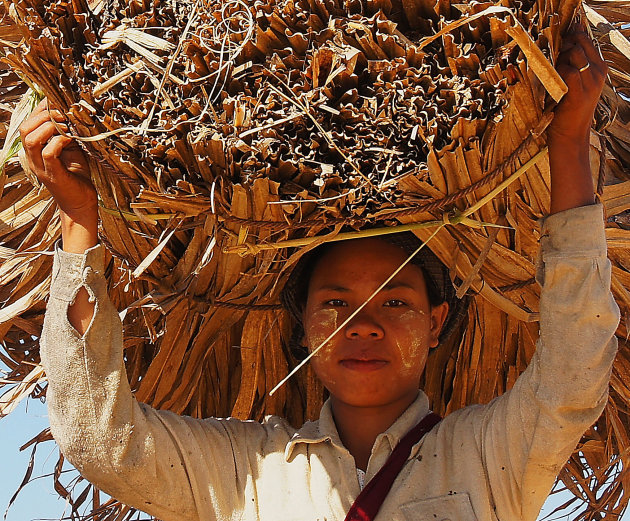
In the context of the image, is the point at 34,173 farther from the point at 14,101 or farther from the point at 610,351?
the point at 610,351

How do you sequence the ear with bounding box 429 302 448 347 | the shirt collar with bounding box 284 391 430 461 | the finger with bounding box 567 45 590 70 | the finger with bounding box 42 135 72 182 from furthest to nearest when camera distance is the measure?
the ear with bounding box 429 302 448 347
the shirt collar with bounding box 284 391 430 461
the finger with bounding box 42 135 72 182
the finger with bounding box 567 45 590 70

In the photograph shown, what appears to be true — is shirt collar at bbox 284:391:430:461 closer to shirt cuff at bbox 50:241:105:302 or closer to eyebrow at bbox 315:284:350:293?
eyebrow at bbox 315:284:350:293

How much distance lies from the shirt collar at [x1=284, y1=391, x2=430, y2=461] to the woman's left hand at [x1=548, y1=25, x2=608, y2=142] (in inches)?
22.2

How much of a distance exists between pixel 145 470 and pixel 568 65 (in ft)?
3.00

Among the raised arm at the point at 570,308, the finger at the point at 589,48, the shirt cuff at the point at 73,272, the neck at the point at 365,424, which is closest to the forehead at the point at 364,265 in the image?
the neck at the point at 365,424

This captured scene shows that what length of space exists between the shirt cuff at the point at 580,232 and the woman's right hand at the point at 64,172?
2.43 feet

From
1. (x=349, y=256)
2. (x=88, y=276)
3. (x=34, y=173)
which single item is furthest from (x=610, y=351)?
(x=34, y=173)

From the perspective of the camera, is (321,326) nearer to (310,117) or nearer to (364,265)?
(364,265)

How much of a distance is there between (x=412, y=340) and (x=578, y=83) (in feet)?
1.81

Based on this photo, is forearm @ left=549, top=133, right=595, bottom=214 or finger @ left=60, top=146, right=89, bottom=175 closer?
forearm @ left=549, top=133, right=595, bottom=214

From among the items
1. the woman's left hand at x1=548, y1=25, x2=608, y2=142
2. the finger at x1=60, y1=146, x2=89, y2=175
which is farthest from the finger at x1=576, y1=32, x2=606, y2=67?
the finger at x1=60, y1=146, x2=89, y2=175

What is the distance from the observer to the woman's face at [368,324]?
1.85 m

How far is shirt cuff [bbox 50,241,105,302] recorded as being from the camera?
1.72 metres

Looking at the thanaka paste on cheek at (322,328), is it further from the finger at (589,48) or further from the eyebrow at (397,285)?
the finger at (589,48)
